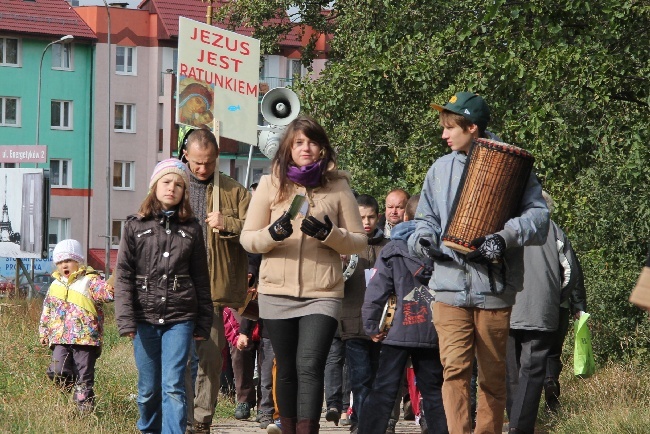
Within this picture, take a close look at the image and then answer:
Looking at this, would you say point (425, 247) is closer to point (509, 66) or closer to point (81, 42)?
point (509, 66)

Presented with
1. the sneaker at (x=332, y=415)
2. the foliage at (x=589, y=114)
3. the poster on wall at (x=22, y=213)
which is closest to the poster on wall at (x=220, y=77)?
the sneaker at (x=332, y=415)

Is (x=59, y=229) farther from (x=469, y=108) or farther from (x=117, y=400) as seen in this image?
(x=469, y=108)

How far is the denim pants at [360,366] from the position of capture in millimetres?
9453

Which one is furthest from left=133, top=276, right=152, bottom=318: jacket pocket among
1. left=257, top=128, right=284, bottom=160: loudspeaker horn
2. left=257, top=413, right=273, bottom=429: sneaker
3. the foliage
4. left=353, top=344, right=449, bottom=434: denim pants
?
left=257, top=128, right=284, bottom=160: loudspeaker horn

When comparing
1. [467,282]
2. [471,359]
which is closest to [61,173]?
[471,359]

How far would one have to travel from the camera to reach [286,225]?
7.00 meters

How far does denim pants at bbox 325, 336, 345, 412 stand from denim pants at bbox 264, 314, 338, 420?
8.58 ft

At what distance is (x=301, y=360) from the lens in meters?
7.11

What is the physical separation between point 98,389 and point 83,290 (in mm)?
716

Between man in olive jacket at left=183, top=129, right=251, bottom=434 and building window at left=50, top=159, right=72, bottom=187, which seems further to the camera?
building window at left=50, top=159, right=72, bottom=187

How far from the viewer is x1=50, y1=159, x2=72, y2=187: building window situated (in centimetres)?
7006

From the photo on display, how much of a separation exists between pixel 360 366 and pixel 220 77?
256 cm

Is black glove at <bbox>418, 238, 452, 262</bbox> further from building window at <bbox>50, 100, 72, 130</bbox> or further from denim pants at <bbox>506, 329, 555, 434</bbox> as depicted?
building window at <bbox>50, 100, 72, 130</bbox>

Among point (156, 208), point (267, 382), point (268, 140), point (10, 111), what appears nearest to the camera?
point (156, 208)
